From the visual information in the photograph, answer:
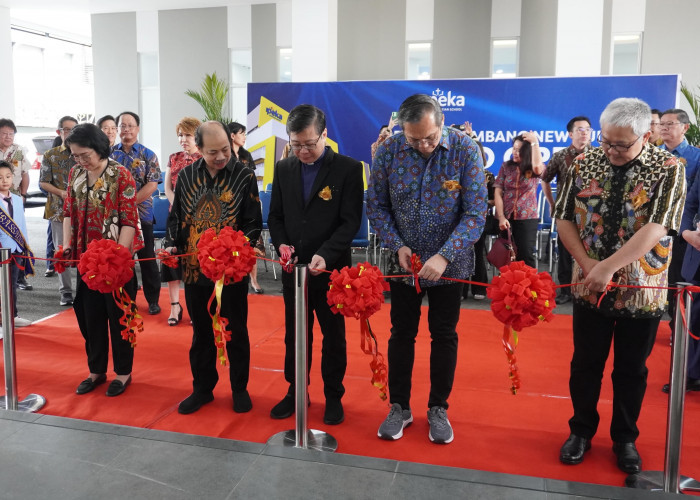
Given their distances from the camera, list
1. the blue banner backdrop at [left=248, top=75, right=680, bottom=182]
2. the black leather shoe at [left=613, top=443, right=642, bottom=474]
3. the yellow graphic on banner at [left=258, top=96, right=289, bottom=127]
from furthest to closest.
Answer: the yellow graphic on banner at [left=258, top=96, right=289, bottom=127] < the blue banner backdrop at [left=248, top=75, right=680, bottom=182] < the black leather shoe at [left=613, top=443, right=642, bottom=474]

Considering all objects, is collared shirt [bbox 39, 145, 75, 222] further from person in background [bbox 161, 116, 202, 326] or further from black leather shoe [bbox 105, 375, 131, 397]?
black leather shoe [bbox 105, 375, 131, 397]

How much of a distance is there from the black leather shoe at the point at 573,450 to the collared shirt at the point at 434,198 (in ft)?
2.65

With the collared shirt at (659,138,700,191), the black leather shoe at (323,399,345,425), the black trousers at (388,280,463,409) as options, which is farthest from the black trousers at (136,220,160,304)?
the collared shirt at (659,138,700,191)

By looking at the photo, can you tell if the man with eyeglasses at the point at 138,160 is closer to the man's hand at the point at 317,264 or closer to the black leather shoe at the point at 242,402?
the black leather shoe at the point at 242,402

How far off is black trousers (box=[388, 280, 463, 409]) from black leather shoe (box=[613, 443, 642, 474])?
2.39 ft

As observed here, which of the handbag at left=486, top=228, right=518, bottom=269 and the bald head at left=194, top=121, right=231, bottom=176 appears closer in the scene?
the bald head at left=194, top=121, right=231, bottom=176

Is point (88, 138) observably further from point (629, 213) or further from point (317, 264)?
point (629, 213)

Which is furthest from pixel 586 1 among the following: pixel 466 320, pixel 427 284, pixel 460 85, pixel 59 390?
pixel 59 390

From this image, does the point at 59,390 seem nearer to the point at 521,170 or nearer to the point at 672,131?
the point at 521,170

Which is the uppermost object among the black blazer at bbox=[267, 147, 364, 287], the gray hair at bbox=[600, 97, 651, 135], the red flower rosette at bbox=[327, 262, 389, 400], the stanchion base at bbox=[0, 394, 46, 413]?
the gray hair at bbox=[600, 97, 651, 135]

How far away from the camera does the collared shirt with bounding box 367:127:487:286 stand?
8.53 ft

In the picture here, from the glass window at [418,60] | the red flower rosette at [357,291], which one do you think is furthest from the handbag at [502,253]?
the glass window at [418,60]

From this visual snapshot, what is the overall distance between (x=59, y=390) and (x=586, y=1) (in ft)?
23.7

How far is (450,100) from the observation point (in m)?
7.66
